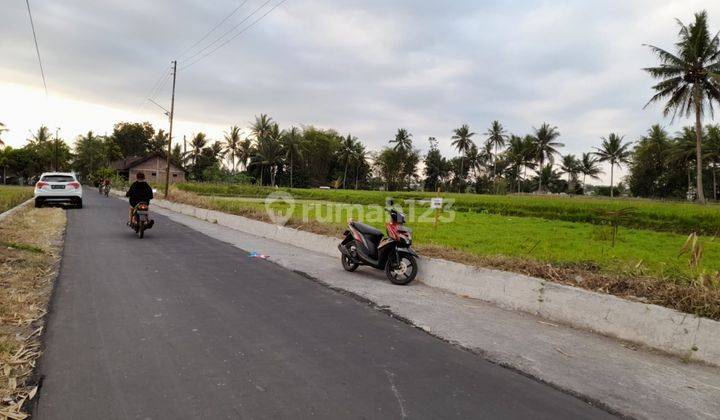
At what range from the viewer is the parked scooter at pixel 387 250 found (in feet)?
26.1

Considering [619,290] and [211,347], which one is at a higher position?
[619,290]

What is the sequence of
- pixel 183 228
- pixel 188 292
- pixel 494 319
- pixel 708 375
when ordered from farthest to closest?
pixel 183 228 → pixel 188 292 → pixel 494 319 → pixel 708 375

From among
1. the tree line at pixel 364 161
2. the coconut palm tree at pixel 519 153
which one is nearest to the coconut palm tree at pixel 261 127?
the tree line at pixel 364 161

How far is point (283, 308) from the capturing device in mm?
5898

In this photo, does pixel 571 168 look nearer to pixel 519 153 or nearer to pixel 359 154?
pixel 519 153

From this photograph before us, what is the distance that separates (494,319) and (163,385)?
3.96 meters

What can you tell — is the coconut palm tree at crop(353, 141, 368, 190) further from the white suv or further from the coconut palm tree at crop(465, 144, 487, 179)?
the white suv

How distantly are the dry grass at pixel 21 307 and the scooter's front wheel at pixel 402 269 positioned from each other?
4.94 metres

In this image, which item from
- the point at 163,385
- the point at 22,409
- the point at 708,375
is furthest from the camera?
the point at 708,375

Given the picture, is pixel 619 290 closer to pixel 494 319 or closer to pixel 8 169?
pixel 494 319

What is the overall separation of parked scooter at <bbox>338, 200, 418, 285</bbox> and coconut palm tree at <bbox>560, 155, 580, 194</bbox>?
90.8 meters

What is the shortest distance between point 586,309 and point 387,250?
11.5 ft

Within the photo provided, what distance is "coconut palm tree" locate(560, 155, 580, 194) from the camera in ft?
301

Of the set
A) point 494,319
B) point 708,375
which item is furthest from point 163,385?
point 708,375
